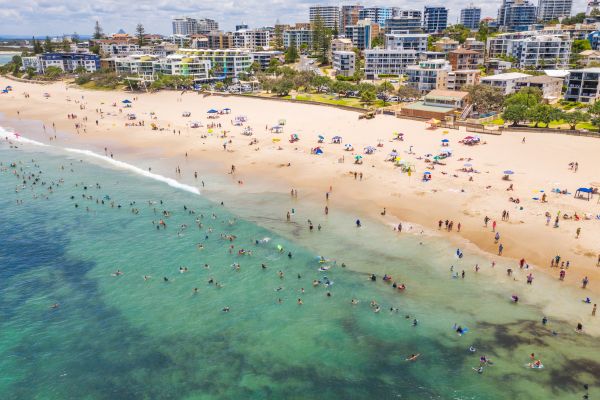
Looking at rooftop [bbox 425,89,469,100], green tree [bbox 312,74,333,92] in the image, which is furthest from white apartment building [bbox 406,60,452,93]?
rooftop [bbox 425,89,469,100]

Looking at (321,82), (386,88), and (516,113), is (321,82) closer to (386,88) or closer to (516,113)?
(386,88)

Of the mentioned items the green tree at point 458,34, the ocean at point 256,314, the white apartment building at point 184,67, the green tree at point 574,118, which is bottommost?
the ocean at point 256,314

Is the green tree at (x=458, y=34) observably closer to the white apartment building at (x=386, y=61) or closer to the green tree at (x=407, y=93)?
the white apartment building at (x=386, y=61)

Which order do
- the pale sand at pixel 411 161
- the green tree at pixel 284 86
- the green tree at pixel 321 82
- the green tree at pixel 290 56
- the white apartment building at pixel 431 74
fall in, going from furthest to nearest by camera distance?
the green tree at pixel 290 56 < the green tree at pixel 321 82 < the green tree at pixel 284 86 < the white apartment building at pixel 431 74 < the pale sand at pixel 411 161

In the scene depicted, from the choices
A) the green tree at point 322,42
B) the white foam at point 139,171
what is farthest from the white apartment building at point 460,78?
the white foam at point 139,171

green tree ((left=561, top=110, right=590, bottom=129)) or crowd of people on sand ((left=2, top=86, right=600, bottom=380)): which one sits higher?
green tree ((left=561, top=110, right=590, bottom=129))

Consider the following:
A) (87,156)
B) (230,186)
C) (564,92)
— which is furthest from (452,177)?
(564,92)

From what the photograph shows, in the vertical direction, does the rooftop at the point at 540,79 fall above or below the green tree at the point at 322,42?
below

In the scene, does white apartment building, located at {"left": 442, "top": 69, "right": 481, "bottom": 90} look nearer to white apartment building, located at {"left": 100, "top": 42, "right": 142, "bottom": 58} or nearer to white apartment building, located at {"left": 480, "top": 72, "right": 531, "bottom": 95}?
white apartment building, located at {"left": 480, "top": 72, "right": 531, "bottom": 95}
